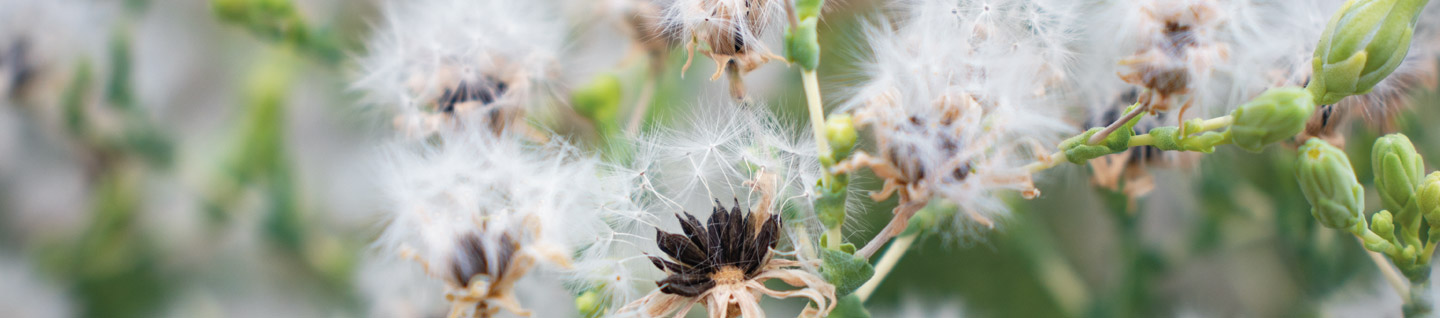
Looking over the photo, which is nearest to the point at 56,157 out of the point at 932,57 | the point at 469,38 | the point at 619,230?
the point at 469,38

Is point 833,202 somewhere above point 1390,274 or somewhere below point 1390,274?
above

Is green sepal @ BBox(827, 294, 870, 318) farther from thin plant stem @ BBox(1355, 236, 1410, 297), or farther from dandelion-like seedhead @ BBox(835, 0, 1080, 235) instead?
thin plant stem @ BBox(1355, 236, 1410, 297)

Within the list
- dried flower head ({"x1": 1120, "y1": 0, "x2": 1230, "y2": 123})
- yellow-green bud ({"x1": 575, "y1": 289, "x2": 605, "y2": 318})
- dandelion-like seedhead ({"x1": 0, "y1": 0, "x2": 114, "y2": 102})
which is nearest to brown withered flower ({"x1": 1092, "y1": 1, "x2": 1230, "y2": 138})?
dried flower head ({"x1": 1120, "y1": 0, "x2": 1230, "y2": 123})

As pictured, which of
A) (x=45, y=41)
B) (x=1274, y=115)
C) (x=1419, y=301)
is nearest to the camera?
(x=1274, y=115)

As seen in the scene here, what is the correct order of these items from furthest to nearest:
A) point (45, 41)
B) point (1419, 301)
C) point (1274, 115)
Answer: point (45, 41)
point (1419, 301)
point (1274, 115)

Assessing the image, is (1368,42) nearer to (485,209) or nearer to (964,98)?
(964,98)

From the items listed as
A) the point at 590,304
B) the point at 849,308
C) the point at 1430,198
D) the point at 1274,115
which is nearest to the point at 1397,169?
the point at 1430,198

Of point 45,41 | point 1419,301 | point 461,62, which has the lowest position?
point 1419,301
